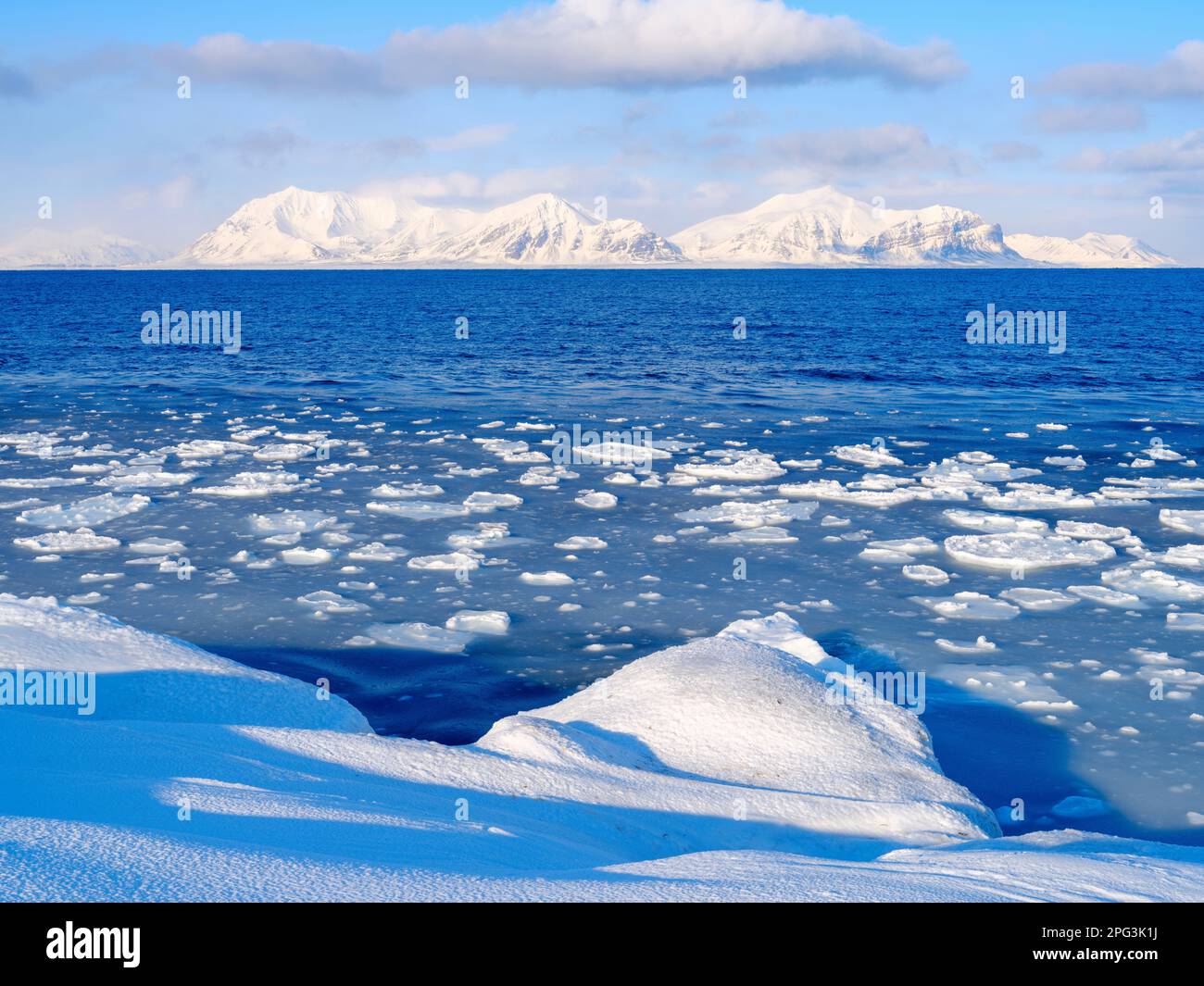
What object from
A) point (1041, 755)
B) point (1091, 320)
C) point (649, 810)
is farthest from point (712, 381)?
point (1091, 320)

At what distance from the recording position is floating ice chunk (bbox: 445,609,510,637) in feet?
28.5

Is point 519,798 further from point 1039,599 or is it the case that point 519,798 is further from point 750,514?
point 750,514

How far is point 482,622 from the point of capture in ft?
28.9

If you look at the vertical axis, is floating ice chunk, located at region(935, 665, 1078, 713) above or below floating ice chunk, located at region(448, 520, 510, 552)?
below

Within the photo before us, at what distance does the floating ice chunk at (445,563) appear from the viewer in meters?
10.4

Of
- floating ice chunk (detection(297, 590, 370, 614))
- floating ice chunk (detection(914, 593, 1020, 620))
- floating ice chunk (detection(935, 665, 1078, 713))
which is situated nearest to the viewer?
floating ice chunk (detection(935, 665, 1078, 713))

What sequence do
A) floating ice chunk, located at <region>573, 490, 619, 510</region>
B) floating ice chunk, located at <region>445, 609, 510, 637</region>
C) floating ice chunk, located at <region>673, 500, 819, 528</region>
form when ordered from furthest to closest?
floating ice chunk, located at <region>573, 490, 619, 510</region> < floating ice chunk, located at <region>673, 500, 819, 528</region> < floating ice chunk, located at <region>445, 609, 510, 637</region>

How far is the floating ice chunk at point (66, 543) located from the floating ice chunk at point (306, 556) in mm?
2049

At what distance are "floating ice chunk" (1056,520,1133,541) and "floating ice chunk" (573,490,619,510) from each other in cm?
551

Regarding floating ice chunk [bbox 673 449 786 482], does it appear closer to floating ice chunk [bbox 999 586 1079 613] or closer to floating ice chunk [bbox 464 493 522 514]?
floating ice chunk [bbox 464 493 522 514]

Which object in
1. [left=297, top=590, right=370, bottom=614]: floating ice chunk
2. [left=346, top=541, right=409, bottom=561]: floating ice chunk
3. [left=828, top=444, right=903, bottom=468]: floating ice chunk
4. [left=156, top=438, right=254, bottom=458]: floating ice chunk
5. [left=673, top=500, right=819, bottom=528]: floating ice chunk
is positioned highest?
[left=156, top=438, right=254, bottom=458]: floating ice chunk

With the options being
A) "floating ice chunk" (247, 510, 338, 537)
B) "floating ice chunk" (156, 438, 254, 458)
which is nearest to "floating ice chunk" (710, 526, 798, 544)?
"floating ice chunk" (247, 510, 338, 537)

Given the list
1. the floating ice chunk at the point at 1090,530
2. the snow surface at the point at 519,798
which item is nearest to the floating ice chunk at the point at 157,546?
the snow surface at the point at 519,798
